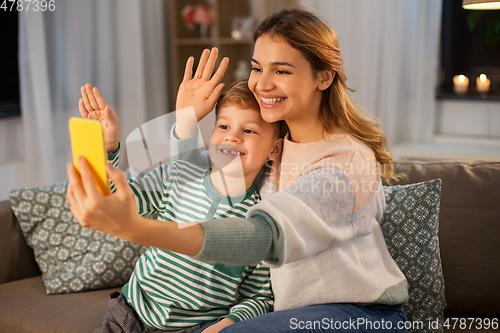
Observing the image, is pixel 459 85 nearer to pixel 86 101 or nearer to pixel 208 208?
pixel 208 208

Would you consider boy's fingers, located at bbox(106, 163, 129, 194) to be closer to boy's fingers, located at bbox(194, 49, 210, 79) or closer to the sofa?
boy's fingers, located at bbox(194, 49, 210, 79)

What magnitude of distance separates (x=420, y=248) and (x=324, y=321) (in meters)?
0.47

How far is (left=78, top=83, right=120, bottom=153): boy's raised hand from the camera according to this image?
3.71 feet

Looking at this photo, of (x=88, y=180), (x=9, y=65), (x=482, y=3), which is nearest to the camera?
(x=88, y=180)

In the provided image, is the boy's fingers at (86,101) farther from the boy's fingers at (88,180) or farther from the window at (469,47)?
the window at (469,47)

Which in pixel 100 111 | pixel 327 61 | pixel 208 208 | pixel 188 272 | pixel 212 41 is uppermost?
pixel 212 41

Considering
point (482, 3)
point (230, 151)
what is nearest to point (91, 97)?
point (230, 151)

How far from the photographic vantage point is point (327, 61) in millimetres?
1128

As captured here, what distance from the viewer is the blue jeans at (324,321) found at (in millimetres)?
1070

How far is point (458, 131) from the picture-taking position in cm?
332

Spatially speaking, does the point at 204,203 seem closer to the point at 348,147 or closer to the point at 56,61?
the point at 348,147

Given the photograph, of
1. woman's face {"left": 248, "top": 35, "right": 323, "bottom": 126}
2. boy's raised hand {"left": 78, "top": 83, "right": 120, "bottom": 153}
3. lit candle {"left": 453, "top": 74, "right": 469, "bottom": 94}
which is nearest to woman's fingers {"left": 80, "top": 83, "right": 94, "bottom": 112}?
boy's raised hand {"left": 78, "top": 83, "right": 120, "bottom": 153}

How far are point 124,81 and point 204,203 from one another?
7.50 ft

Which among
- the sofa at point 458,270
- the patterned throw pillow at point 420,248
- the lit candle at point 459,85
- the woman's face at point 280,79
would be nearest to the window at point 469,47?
the lit candle at point 459,85
